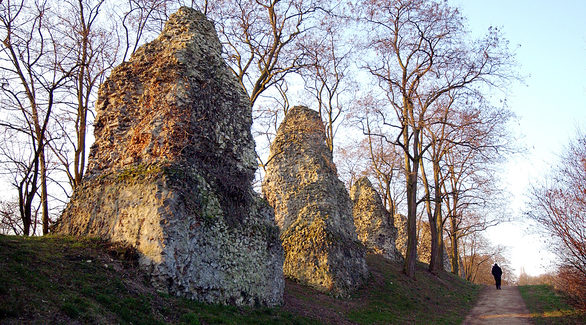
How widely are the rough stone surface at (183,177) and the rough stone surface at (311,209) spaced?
393 centimetres

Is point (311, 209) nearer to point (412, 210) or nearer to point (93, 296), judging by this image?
point (412, 210)

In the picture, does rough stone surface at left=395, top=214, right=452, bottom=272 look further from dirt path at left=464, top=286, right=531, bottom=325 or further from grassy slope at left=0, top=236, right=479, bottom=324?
grassy slope at left=0, top=236, right=479, bottom=324

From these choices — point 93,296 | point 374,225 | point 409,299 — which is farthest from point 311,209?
point 93,296

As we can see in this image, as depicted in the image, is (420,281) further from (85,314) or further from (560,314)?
(85,314)

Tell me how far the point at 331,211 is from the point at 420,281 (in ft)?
21.8

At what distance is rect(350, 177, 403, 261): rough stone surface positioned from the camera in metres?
25.2

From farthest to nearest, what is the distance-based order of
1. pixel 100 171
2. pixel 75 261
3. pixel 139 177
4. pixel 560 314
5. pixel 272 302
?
pixel 560 314 → pixel 272 302 → pixel 100 171 → pixel 139 177 → pixel 75 261

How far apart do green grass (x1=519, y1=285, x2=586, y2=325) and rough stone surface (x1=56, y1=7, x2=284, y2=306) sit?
8564mm

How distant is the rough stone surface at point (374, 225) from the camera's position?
25.2 metres

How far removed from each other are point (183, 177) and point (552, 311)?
1358cm

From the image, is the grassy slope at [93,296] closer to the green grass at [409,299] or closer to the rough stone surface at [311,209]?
the green grass at [409,299]

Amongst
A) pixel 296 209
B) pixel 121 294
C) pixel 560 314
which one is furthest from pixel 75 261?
pixel 560 314

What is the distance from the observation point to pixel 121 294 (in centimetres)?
731

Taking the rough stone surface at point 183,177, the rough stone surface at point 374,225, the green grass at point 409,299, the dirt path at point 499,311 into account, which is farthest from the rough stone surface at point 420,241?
the rough stone surface at point 183,177
